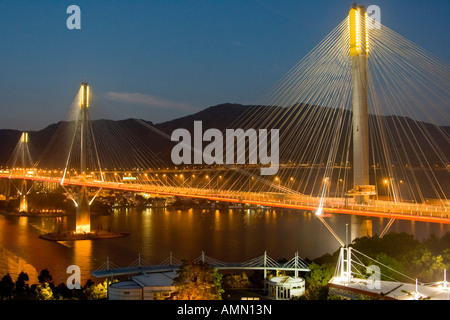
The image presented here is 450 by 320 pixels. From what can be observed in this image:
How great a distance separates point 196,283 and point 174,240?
814cm

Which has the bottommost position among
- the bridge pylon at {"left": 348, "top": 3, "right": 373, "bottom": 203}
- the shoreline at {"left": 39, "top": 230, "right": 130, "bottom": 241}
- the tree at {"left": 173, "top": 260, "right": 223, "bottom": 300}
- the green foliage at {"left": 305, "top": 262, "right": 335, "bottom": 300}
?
the shoreline at {"left": 39, "top": 230, "right": 130, "bottom": 241}

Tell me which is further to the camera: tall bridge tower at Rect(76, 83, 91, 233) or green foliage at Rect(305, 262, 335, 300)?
tall bridge tower at Rect(76, 83, 91, 233)

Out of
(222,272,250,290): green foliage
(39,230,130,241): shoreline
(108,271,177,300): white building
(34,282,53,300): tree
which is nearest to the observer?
(108,271,177,300): white building

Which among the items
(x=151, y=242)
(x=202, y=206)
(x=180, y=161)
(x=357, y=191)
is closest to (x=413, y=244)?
(x=357, y=191)

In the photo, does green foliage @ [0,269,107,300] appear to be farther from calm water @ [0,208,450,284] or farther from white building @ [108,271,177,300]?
calm water @ [0,208,450,284]

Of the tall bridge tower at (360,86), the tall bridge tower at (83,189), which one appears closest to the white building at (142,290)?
the tall bridge tower at (360,86)

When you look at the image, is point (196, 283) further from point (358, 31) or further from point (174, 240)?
point (174, 240)

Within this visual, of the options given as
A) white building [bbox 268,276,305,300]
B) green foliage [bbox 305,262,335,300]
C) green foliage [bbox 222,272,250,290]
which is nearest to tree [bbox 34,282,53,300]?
green foliage [bbox 222,272,250,290]

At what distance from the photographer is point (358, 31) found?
25.2 ft

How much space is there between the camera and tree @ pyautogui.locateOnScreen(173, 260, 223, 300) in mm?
4895

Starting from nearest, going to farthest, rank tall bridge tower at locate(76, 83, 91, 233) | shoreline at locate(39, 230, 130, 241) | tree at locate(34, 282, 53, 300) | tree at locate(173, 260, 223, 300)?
tree at locate(173, 260, 223, 300) < tree at locate(34, 282, 53, 300) < shoreline at locate(39, 230, 130, 241) < tall bridge tower at locate(76, 83, 91, 233)

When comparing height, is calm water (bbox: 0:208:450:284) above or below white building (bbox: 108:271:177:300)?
below

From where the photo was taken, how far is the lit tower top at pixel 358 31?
7.63 m

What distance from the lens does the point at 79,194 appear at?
50.3ft
